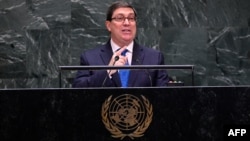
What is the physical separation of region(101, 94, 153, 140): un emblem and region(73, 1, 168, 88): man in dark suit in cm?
64

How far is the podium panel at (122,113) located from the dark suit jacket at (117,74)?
1.99ft

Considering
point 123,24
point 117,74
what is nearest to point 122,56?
point 117,74

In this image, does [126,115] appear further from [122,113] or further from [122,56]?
[122,56]

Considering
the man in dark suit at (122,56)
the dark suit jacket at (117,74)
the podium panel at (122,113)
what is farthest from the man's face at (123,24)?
the podium panel at (122,113)

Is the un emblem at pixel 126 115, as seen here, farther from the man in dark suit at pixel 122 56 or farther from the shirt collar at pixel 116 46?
the shirt collar at pixel 116 46

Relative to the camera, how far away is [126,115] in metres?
2.57

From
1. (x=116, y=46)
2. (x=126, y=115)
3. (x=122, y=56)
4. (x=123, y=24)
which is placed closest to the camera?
(x=126, y=115)

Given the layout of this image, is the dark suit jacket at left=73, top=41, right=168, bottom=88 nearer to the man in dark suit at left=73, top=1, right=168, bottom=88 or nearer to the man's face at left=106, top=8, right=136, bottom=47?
the man in dark suit at left=73, top=1, right=168, bottom=88

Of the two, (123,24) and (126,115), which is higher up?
(123,24)

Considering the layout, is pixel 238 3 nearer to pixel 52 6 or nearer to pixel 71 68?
pixel 52 6

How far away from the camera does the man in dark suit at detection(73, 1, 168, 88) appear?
3293 millimetres

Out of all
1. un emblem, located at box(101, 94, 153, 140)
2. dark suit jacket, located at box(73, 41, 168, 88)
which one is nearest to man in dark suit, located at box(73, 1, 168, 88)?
dark suit jacket, located at box(73, 41, 168, 88)

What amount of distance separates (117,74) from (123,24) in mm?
401

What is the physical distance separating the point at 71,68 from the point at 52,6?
2940mm
